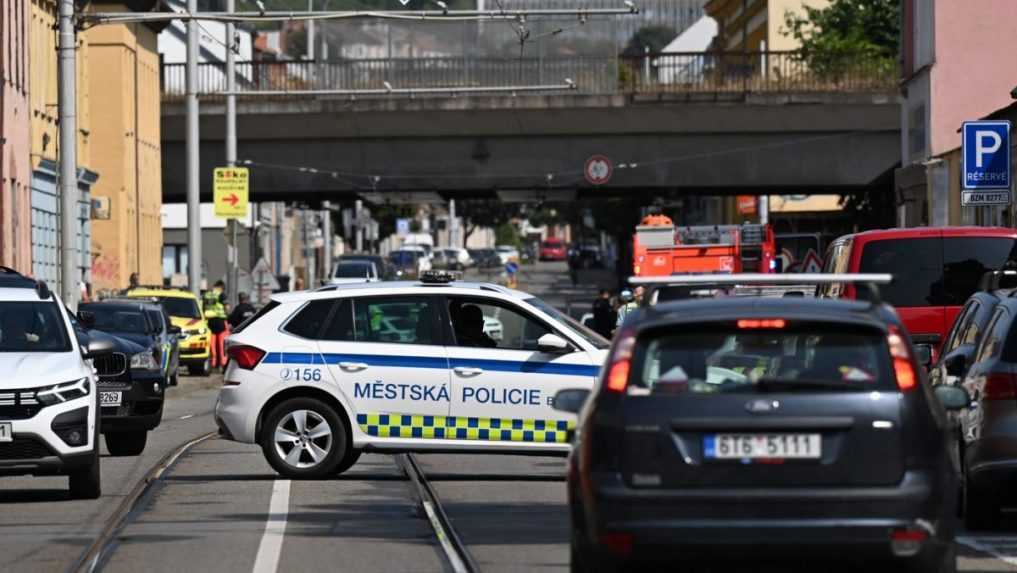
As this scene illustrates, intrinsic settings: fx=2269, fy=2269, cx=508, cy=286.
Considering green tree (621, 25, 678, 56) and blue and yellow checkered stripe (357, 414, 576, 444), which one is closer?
blue and yellow checkered stripe (357, 414, 576, 444)

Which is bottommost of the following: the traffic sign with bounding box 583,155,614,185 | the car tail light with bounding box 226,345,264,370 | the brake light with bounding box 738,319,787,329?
the car tail light with bounding box 226,345,264,370

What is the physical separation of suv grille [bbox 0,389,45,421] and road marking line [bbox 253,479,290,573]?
70.1 inches

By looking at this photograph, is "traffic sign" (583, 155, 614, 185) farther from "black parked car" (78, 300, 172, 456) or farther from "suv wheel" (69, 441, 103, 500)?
"suv wheel" (69, 441, 103, 500)

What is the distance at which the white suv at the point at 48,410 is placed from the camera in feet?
51.7

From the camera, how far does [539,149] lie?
178 ft

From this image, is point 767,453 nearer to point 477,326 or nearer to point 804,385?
point 804,385

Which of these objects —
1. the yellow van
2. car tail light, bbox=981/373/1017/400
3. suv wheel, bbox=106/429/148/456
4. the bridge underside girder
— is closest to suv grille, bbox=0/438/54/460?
suv wheel, bbox=106/429/148/456

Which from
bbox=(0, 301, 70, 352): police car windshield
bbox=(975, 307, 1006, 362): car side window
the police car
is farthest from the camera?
the police car

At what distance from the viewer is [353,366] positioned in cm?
1784

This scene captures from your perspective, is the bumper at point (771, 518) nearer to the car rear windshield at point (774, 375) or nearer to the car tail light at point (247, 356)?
the car rear windshield at point (774, 375)

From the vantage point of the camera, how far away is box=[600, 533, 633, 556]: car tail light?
9.44m

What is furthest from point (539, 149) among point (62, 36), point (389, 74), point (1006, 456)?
point (1006, 456)

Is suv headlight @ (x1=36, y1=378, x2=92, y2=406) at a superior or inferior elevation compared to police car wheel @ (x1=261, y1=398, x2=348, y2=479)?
superior

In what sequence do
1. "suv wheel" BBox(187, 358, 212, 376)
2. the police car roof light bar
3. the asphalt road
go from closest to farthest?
the asphalt road → the police car roof light bar → "suv wheel" BBox(187, 358, 212, 376)
